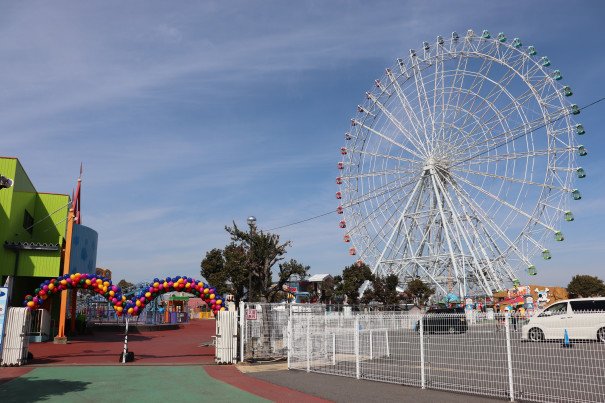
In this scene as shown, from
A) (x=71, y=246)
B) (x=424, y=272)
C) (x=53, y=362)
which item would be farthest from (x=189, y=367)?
(x=424, y=272)

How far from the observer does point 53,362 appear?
14945 mm

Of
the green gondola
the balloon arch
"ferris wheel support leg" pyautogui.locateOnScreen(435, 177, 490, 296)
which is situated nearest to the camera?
the balloon arch

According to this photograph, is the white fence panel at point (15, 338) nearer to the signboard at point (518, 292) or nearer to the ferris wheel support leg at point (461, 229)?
the ferris wheel support leg at point (461, 229)

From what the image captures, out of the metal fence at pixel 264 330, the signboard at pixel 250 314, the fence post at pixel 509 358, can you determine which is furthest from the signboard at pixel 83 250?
the fence post at pixel 509 358

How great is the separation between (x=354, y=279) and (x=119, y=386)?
35787mm

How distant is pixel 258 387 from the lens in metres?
10.6

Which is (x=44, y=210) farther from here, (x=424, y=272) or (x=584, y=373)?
(x=424, y=272)

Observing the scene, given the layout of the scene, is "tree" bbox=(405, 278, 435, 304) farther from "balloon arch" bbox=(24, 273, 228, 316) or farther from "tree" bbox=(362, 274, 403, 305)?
"balloon arch" bbox=(24, 273, 228, 316)

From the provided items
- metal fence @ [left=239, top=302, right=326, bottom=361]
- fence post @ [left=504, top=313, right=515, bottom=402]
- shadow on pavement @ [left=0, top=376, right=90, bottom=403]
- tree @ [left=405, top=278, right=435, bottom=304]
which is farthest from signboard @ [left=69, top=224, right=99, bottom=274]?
tree @ [left=405, top=278, right=435, bottom=304]

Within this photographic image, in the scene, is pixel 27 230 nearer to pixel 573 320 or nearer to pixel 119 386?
pixel 119 386

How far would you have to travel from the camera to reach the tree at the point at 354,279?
4466 cm

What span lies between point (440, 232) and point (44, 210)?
106ft

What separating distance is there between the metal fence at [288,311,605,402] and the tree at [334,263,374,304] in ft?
101

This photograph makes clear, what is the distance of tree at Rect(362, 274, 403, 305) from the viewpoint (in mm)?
43500
